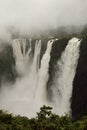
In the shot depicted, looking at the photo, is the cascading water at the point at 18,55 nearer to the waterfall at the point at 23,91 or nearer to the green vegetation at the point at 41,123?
the waterfall at the point at 23,91

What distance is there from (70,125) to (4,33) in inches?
1656

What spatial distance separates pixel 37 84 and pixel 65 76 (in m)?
6.29

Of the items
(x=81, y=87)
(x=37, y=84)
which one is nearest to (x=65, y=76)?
(x=81, y=87)

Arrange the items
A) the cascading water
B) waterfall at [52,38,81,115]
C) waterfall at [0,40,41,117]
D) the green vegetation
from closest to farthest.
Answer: the green vegetation → waterfall at [52,38,81,115] → waterfall at [0,40,41,117] → the cascading water

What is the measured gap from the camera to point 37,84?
2408 inches

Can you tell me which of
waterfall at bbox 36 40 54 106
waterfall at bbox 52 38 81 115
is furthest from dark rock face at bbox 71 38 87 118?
waterfall at bbox 36 40 54 106

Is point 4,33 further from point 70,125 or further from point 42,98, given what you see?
point 70,125

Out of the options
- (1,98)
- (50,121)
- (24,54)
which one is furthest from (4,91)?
(50,121)

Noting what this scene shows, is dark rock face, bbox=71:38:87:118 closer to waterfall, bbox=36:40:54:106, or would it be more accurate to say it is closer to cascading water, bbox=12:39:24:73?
waterfall, bbox=36:40:54:106

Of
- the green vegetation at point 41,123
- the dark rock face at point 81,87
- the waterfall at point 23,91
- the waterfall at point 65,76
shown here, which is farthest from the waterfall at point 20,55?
the green vegetation at point 41,123

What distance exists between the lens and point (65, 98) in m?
55.1

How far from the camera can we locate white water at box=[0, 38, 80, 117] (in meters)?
55.0

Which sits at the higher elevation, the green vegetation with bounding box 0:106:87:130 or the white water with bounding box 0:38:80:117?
the white water with bounding box 0:38:80:117

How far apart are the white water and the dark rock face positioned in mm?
780
